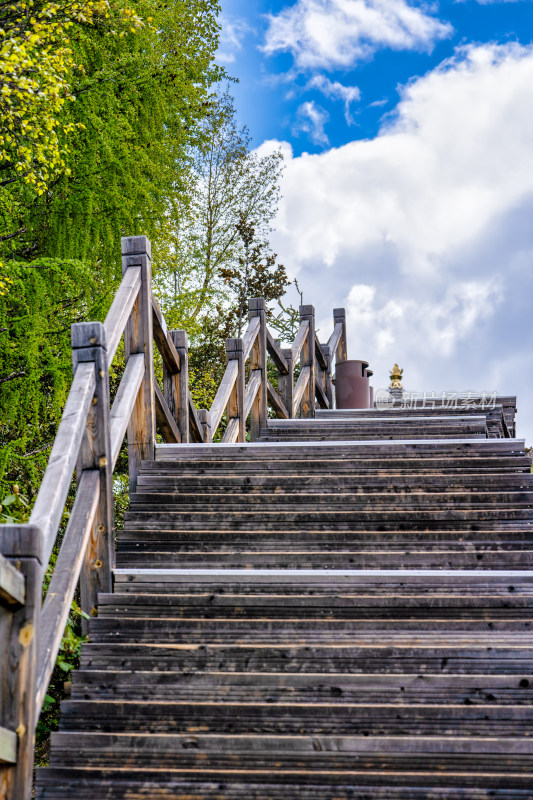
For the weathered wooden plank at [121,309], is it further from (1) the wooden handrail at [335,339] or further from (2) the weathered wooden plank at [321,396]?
(1) the wooden handrail at [335,339]

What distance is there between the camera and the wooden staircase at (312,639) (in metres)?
2.93

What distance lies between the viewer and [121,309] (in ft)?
15.0

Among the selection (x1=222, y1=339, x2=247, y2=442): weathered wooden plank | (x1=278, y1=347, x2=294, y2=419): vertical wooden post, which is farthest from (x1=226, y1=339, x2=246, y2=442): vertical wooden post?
(x1=278, y1=347, x2=294, y2=419): vertical wooden post

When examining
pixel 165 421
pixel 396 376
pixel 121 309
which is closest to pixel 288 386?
pixel 165 421

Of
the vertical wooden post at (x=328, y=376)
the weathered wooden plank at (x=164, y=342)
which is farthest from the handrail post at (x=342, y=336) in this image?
the weathered wooden plank at (x=164, y=342)

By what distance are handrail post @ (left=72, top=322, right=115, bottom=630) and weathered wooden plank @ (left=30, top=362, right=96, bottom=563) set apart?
70 mm

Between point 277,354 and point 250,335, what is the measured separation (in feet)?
2.90

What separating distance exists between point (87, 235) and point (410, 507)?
6206 mm

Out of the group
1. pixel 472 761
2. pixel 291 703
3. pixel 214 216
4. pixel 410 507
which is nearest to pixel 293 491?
pixel 410 507

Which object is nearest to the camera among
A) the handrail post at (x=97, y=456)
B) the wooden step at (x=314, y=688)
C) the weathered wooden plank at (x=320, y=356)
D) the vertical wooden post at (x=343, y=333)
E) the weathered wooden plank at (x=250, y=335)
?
the wooden step at (x=314, y=688)

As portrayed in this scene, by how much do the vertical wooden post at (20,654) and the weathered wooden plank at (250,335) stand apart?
4.23 metres

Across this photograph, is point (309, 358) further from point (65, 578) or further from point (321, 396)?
point (65, 578)

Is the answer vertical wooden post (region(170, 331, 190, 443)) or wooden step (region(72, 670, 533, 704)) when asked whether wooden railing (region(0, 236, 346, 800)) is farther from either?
wooden step (region(72, 670, 533, 704))

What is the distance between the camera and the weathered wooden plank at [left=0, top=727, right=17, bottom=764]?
2.45 metres
